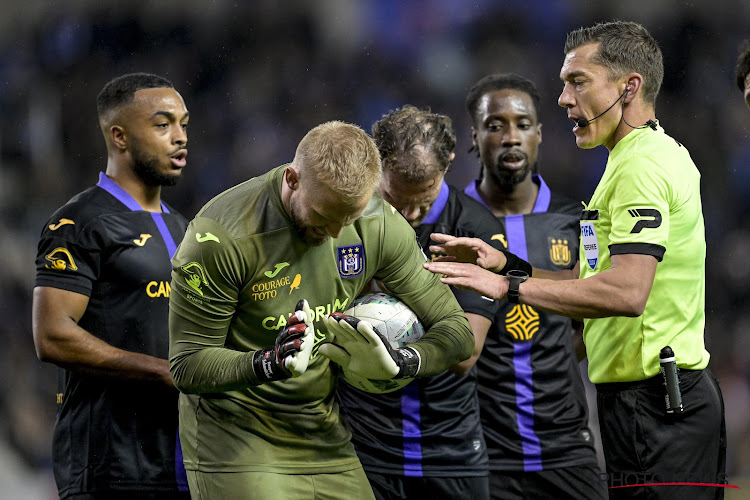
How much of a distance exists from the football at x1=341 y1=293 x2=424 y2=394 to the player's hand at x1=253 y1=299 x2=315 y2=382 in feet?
1.48

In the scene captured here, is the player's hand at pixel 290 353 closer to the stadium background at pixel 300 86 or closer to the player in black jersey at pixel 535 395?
the player in black jersey at pixel 535 395

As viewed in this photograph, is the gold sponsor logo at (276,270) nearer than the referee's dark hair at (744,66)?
Yes

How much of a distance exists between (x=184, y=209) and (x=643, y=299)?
5125 millimetres

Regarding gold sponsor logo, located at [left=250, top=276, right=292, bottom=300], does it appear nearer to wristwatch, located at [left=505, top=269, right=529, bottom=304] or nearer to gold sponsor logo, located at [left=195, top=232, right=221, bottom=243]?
gold sponsor logo, located at [left=195, top=232, right=221, bottom=243]

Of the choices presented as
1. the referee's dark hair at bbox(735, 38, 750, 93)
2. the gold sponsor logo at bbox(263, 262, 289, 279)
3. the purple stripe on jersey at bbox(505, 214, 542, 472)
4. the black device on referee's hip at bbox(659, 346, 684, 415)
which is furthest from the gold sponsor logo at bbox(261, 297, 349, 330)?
the referee's dark hair at bbox(735, 38, 750, 93)

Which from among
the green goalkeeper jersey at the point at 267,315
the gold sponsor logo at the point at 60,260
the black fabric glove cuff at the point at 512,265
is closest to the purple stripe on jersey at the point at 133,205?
the gold sponsor logo at the point at 60,260

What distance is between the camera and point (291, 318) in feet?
8.34

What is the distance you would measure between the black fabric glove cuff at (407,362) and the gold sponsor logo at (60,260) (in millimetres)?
1490

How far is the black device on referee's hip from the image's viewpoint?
2883 mm

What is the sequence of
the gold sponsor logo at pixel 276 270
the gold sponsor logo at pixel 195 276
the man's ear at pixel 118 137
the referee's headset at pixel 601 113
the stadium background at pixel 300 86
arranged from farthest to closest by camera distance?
the stadium background at pixel 300 86 → the man's ear at pixel 118 137 → the referee's headset at pixel 601 113 → the gold sponsor logo at pixel 276 270 → the gold sponsor logo at pixel 195 276

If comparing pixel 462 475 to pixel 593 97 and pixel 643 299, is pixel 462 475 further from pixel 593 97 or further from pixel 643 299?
pixel 593 97

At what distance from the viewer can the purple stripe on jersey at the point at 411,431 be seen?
11.9 feet

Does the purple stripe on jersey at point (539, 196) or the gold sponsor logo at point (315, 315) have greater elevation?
the purple stripe on jersey at point (539, 196)

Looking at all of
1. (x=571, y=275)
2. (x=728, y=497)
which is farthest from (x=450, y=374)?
(x=728, y=497)
